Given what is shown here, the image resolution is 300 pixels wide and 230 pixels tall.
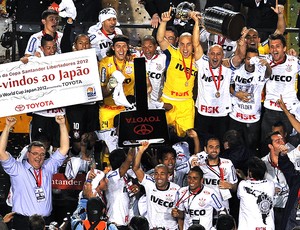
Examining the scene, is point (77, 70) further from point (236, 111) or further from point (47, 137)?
point (236, 111)

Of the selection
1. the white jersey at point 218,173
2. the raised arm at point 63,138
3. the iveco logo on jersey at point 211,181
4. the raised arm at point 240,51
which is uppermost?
the raised arm at point 240,51

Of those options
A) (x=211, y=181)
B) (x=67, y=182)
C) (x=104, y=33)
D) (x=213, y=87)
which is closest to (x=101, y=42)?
(x=104, y=33)

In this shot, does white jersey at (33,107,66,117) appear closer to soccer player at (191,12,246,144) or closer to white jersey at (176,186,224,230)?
soccer player at (191,12,246,144)

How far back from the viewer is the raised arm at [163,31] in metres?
18.6

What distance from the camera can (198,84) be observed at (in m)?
19.1

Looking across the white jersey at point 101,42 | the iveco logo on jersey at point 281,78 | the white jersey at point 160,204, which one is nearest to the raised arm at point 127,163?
the white jersey at point 160,204

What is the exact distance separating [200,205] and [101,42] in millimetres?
3095

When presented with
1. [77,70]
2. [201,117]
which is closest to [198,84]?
[201,117]

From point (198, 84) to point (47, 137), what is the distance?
2.18 meters

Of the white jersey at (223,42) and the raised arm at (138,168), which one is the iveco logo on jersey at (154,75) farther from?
the raised arm at (138,168)

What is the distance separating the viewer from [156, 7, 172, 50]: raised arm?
18625 mm

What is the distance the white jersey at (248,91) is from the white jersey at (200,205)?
1.76m

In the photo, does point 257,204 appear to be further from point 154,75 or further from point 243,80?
point 154,75

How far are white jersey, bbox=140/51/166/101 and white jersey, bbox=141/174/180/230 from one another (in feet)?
5.91
